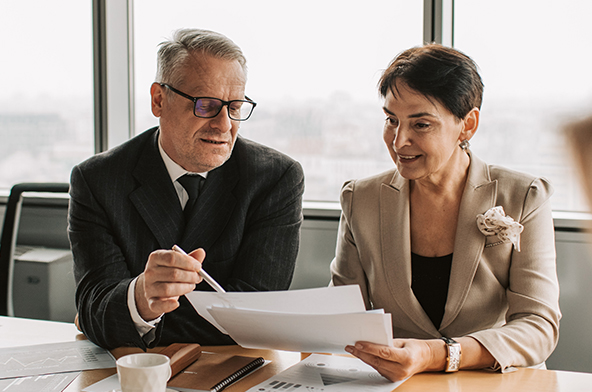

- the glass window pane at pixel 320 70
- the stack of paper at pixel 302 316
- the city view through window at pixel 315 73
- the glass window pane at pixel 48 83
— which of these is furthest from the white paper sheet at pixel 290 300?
the glass window pane at pixel 48 83

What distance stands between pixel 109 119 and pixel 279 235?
2.02 metres

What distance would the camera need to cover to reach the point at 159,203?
1656 mm

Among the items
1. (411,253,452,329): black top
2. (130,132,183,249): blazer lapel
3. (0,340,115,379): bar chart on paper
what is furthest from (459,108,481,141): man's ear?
(0,340,115,379): bar chart on paper

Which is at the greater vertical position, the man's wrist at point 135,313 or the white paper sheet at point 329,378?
the man's wrist at point 135,313

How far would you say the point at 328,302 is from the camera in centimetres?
113

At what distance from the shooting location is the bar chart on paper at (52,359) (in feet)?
4.21

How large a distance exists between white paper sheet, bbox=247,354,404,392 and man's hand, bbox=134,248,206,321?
0.91ft

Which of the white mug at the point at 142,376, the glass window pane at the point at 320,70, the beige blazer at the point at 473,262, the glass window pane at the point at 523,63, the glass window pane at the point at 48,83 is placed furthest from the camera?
the glass window pane at the point at 48,83

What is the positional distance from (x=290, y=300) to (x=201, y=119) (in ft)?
2.35

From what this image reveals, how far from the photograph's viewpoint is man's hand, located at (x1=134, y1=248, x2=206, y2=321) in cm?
121

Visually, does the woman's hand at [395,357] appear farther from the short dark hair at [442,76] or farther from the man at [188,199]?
the short dark hair at [442,76]

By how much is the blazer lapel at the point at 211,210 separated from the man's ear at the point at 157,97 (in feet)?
0.87

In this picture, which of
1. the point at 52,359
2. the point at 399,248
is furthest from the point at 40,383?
the point at 399,248

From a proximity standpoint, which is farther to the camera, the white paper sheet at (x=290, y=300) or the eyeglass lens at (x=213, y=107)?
A: the eyeglass lens at (x=213, y=107)
